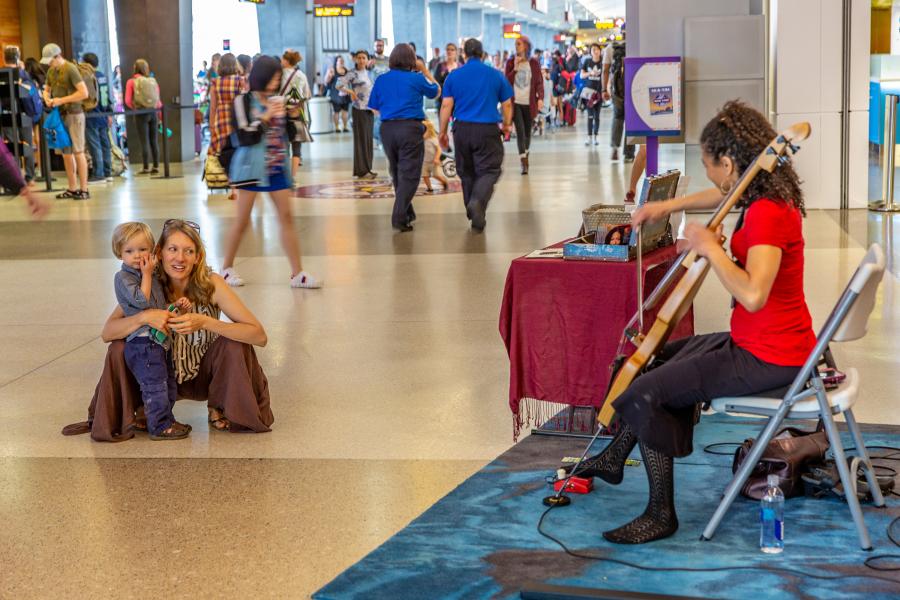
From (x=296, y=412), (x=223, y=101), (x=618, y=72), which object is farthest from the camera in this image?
(x=618, y=72)

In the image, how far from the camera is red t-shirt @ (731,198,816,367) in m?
3.53

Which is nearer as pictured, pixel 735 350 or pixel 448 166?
pixel 735 350

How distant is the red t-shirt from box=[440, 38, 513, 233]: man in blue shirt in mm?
6908

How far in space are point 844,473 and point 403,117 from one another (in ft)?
25.4

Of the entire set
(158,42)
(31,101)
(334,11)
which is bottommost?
(31,101)

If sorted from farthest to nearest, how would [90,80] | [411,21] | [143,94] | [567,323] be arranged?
[411,21] < [143,94] < [90,80] < [567,323]

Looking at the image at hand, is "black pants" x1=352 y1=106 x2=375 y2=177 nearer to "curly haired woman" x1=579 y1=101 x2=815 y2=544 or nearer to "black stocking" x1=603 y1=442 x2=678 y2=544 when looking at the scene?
"curly haired woman" x1=579 y1=101 x2=815 y2=544

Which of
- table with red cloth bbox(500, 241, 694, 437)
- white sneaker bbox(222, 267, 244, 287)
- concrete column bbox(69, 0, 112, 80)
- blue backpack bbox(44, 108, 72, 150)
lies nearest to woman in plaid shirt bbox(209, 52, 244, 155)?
white sneaker bbox(222, 267, 244, 287)

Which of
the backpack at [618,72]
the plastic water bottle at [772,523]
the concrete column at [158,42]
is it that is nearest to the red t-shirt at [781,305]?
the plastic water bottle at [772,523]

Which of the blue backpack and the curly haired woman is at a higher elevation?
the blue backpack

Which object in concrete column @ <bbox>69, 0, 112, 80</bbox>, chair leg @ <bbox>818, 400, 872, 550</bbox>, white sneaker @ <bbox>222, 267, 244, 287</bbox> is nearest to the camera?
chair leg @ <bbox>818, 400, 872, 550</bbox>

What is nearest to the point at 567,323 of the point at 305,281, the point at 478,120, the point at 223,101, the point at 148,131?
the point at 305,281

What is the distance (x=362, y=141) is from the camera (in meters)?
15.9

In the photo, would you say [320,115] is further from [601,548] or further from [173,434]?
[601,548]
